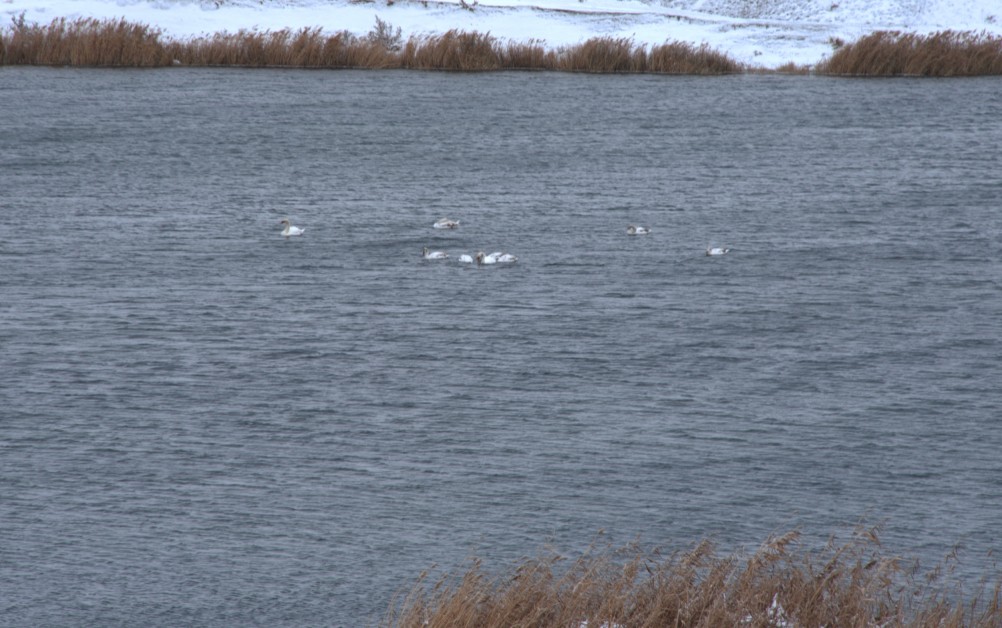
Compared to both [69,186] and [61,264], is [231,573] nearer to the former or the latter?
[61,264]

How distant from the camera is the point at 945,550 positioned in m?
13.1

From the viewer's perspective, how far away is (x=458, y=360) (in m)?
18.8

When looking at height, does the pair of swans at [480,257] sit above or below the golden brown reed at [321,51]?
below

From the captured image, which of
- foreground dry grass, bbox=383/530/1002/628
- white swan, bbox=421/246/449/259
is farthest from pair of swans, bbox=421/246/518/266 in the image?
foreground dry grass, bbox=383/530/1002/628

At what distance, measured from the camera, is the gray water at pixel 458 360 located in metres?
13.4

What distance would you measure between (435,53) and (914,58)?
19093 millimetres

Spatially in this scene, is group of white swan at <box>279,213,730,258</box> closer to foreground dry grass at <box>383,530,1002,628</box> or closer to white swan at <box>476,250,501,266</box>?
white swan at <box>476,250,501,266</box>

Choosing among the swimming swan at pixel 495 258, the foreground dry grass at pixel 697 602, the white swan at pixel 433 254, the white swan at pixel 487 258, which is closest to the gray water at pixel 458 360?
the white swan at pixel 433 254

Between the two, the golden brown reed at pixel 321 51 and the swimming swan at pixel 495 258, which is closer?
the swimming swan at pixel 495 258

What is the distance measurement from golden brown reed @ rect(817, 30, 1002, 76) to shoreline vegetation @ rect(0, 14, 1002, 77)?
4 centimetres

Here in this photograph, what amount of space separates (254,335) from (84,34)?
3509 cm

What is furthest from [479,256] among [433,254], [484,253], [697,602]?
[697,602]

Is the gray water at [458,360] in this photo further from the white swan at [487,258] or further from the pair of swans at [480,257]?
the white swan at [487,258]

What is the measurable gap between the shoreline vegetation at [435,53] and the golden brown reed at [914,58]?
0.13 feet
